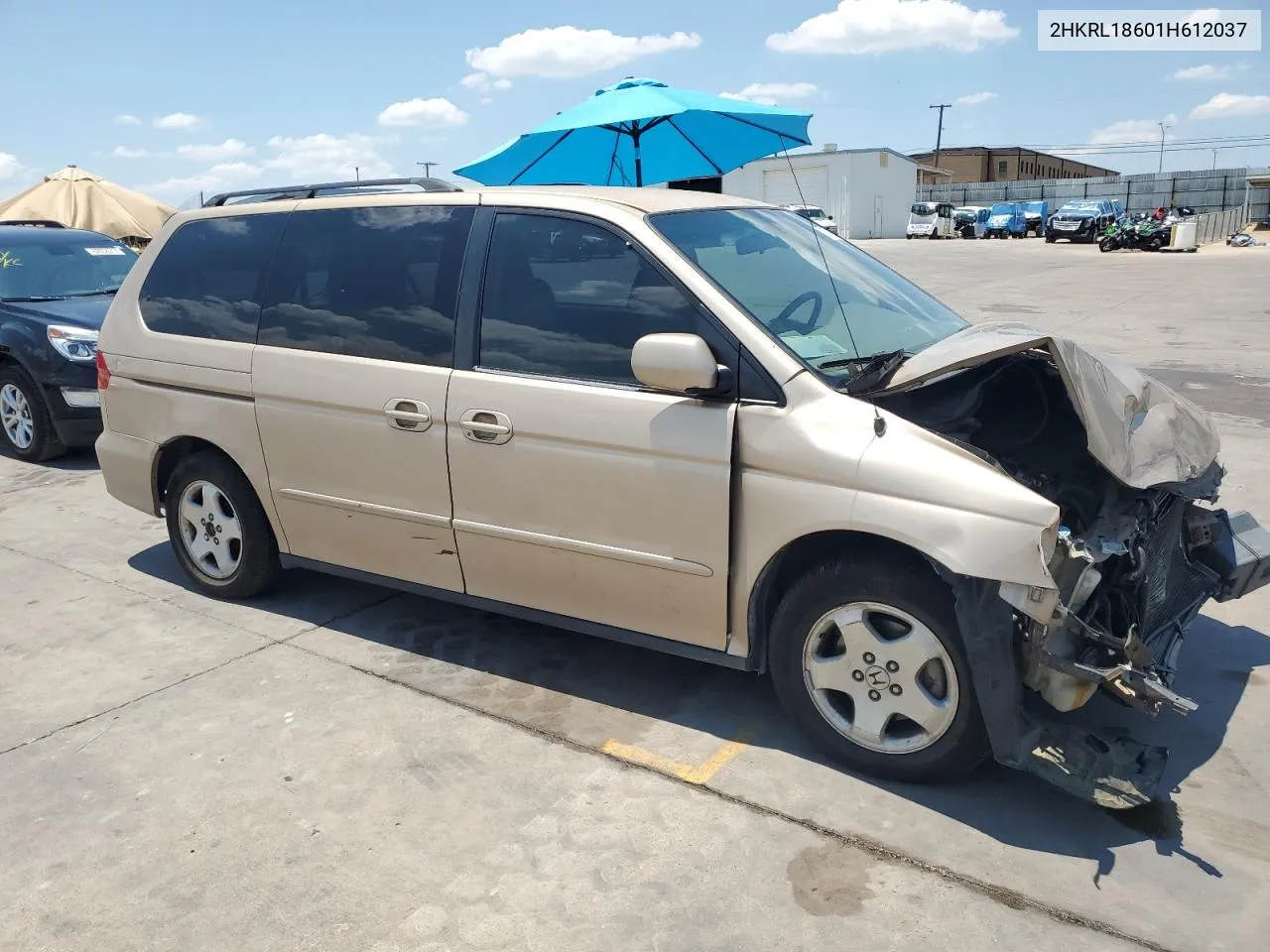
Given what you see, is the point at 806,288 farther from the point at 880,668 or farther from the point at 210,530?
the point at 210,530

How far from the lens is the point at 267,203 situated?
461 cm

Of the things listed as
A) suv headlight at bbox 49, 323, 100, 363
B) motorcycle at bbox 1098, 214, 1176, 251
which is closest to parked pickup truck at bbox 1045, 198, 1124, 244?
motorcycle at bbox 1098, 214, 1176, 251

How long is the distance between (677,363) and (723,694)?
1414 mm

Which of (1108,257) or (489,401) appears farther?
(1108,257)

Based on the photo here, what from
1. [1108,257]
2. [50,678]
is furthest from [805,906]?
[1108,257]

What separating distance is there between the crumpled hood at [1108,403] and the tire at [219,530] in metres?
→ 3.01

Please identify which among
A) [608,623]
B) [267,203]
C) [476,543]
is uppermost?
[267,203]

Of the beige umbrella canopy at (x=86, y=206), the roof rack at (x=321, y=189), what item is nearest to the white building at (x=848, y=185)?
the beige umbrella canopy at (x=86, y=206)

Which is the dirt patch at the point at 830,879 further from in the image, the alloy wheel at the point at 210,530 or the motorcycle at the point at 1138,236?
the motorcycle at the point at 1138,236

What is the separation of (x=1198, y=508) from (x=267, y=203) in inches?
160

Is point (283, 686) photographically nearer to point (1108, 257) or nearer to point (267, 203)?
point (267, 203)

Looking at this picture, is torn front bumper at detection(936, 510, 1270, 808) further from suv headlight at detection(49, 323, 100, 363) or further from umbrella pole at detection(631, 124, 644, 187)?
suv headlight at detection(49, 323, 100, 363)

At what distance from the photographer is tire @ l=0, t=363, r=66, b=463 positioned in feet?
25.8

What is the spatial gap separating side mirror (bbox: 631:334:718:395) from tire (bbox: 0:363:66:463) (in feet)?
21.0
